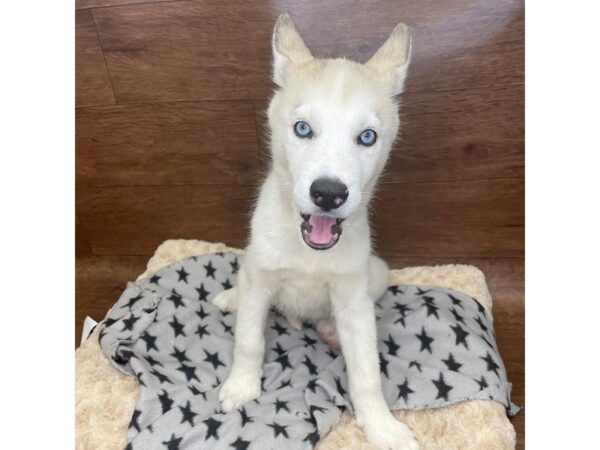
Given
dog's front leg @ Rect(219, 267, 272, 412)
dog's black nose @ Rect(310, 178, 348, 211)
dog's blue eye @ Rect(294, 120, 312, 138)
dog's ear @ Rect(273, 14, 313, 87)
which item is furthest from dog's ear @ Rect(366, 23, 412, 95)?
dog's front leg @ Rect(219, 267, 272, 412)

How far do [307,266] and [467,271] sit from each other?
106 centimetres

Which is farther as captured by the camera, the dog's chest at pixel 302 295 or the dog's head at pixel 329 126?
the dog's chest at pixel 302 295

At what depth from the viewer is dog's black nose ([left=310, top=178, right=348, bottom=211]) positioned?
1337 mm

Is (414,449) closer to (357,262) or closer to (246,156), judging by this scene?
(357,262)

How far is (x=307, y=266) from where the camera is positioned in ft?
5.55

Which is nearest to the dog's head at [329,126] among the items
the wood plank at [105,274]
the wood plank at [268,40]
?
the wood plank at [268,40]

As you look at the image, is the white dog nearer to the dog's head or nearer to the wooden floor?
the dog's head

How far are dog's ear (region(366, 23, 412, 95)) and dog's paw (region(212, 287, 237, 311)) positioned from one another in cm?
104

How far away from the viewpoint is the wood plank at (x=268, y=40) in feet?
7.15

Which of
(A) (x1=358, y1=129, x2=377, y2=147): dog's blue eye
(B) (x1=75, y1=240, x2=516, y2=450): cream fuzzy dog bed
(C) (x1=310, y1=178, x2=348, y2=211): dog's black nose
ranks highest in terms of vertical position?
(A) (x1=358, y1=129, x2=377, y2=147): dog's blue eye

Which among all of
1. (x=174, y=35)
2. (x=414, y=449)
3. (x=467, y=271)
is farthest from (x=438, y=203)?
(x=174, y=35)

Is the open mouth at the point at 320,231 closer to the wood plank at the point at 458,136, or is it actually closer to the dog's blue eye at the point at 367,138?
the dog's blue eye at the point at 367,138

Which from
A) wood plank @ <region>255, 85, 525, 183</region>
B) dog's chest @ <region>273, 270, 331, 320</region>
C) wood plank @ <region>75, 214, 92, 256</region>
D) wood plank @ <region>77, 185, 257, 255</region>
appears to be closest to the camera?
dog's chest @ <region>273, 270, 331, 320</region>

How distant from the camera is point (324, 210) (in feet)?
4.50
